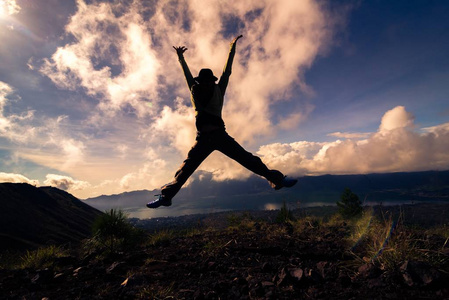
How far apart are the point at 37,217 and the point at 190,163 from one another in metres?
115

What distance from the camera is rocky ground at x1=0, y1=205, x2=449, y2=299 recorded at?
205 cm

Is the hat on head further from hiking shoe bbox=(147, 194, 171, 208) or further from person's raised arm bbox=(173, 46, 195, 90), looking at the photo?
hiking shoe bbox=(147, 194, 171, 208)

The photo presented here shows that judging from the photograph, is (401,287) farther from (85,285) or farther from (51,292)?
(51,292)

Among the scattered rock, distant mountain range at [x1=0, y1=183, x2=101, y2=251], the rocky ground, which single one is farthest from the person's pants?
distant mountain range at [x1=0, y1=183, x2=101, y2=251]

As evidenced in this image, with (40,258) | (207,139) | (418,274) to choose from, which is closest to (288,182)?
Result: (207,139)

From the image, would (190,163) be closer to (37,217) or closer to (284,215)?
(284,215)

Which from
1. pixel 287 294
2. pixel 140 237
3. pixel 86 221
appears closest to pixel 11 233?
pixel 86 221

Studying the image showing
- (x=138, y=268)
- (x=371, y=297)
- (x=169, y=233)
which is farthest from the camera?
(x=169, y=233)

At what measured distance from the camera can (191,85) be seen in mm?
4246

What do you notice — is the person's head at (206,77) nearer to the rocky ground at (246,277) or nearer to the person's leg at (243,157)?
the person's leg at (243,157)

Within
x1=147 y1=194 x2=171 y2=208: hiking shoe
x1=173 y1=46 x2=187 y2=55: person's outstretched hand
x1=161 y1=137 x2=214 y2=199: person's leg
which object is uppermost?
x1=173 y1=46 x2=187 y2=55: person's outstretched hand

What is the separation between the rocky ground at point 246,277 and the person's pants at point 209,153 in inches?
52.5

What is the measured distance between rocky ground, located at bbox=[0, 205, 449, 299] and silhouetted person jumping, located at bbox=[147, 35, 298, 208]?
123cm

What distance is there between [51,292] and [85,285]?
1.35 ft
